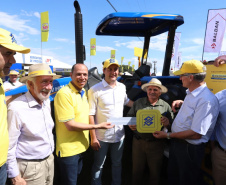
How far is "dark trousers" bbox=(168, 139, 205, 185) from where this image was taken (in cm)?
150

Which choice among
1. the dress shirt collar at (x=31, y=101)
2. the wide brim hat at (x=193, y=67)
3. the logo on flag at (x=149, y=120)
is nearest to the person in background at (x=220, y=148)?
the wide brim hat at (x=193, y=67)

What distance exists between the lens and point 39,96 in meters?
1.40

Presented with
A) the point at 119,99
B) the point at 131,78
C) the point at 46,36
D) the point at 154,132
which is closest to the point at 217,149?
the point at 154,132

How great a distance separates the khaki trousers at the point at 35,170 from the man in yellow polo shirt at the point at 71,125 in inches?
6.3

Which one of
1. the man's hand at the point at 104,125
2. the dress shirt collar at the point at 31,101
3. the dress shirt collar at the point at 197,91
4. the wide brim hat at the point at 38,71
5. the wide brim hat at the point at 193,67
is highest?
the wide brim hat at the point at 193,67

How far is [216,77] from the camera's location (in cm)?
202

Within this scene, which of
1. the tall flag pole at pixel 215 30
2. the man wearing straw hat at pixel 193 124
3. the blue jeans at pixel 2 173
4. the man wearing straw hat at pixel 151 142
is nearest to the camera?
the blue jeans at pixel 2 173

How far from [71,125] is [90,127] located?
0.20 metres

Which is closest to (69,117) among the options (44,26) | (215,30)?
(215,30)

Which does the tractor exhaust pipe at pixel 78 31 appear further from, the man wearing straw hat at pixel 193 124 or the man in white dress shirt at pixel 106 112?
the man wearing straw hat at pixel 193 124

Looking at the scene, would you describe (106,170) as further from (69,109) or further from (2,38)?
(2,38)

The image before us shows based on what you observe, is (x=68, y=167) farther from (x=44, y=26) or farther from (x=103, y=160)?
(x=44, y=26)

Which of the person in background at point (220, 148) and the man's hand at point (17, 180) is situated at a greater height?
the person in background at point (220, 148)

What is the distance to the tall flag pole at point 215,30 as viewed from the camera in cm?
639
